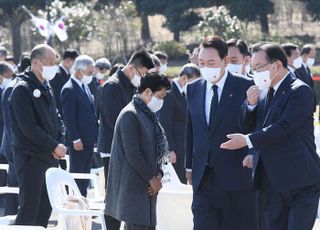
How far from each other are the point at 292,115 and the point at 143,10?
4145cm

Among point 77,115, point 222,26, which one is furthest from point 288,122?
point 222,26

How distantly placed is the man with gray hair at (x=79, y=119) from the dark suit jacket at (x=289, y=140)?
162 inches

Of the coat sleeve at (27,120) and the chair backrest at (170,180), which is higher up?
the coat sleeve at (27,120)

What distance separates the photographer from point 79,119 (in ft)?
34.3

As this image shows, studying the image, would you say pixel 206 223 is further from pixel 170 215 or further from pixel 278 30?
pixel 278 30

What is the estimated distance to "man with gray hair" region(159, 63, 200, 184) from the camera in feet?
35.0

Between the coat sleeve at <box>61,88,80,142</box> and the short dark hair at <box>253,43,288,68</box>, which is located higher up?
the short dark hair at <box>253,43,288,68</box>

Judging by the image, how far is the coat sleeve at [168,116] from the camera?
35.0 ft

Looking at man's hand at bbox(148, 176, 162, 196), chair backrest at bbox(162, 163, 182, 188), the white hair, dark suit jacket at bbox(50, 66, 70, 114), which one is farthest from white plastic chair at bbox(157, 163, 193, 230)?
dark suit jacket at bbox(50, 66, 70, 114)

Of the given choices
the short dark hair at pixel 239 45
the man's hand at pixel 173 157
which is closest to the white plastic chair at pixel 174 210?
the man's hand at pixel 173 157

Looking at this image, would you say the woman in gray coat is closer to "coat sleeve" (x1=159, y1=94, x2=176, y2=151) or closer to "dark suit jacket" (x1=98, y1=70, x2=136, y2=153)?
"dark suit jacket" (x1=98, y1=70, x2=136, y2=153)

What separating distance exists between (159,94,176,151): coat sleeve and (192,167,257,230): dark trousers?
343cm

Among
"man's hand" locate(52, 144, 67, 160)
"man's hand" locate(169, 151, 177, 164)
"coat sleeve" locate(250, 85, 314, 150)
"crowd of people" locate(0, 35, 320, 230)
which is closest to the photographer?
"coat sleeve" locate(250, 85, 314, 150)

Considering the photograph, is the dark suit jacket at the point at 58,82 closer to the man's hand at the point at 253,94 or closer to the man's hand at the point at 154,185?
the man's hand at the point at 154,185
